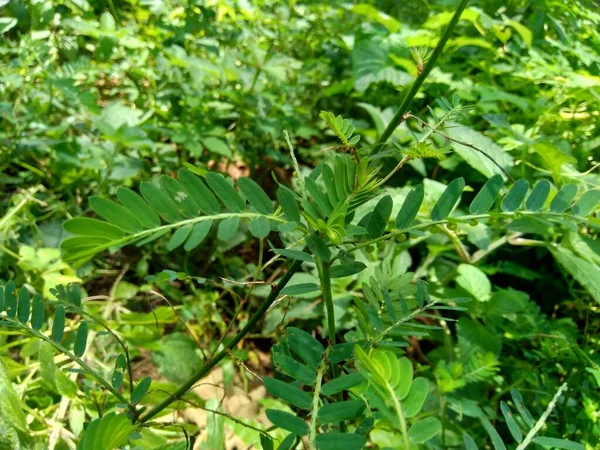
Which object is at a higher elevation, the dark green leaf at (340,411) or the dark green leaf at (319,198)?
the dark green leaf at (319,198)

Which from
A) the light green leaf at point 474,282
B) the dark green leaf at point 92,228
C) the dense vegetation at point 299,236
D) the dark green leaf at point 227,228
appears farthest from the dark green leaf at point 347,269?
the light green leaf at point 474,282

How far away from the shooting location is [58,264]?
1.05 m

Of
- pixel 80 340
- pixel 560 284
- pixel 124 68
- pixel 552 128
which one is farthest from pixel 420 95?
pixel 80 340

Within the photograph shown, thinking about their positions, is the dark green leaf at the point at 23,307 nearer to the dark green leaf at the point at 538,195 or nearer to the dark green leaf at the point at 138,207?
the dark green leaf at the point at 138,207

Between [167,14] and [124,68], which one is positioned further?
[167,14]

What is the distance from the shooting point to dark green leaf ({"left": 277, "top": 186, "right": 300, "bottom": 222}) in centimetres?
45

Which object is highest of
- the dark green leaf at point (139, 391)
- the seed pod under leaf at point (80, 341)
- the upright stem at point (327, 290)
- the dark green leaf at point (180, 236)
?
the dark green leaf at point (180, 236)

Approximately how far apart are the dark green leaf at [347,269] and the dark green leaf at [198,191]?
14cm

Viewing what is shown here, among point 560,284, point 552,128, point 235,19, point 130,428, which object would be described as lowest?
point 560,284

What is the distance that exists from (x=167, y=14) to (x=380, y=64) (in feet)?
2.93

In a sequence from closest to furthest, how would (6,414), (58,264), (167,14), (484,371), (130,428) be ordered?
(130,428)
(6,414)
(484,371)
(58,264)
(167,14)

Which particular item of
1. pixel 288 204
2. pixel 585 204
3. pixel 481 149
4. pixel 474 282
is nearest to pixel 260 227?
pixel 288 204

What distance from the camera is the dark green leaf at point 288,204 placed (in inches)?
17.9

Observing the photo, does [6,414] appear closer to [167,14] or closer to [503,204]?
[503,204]
